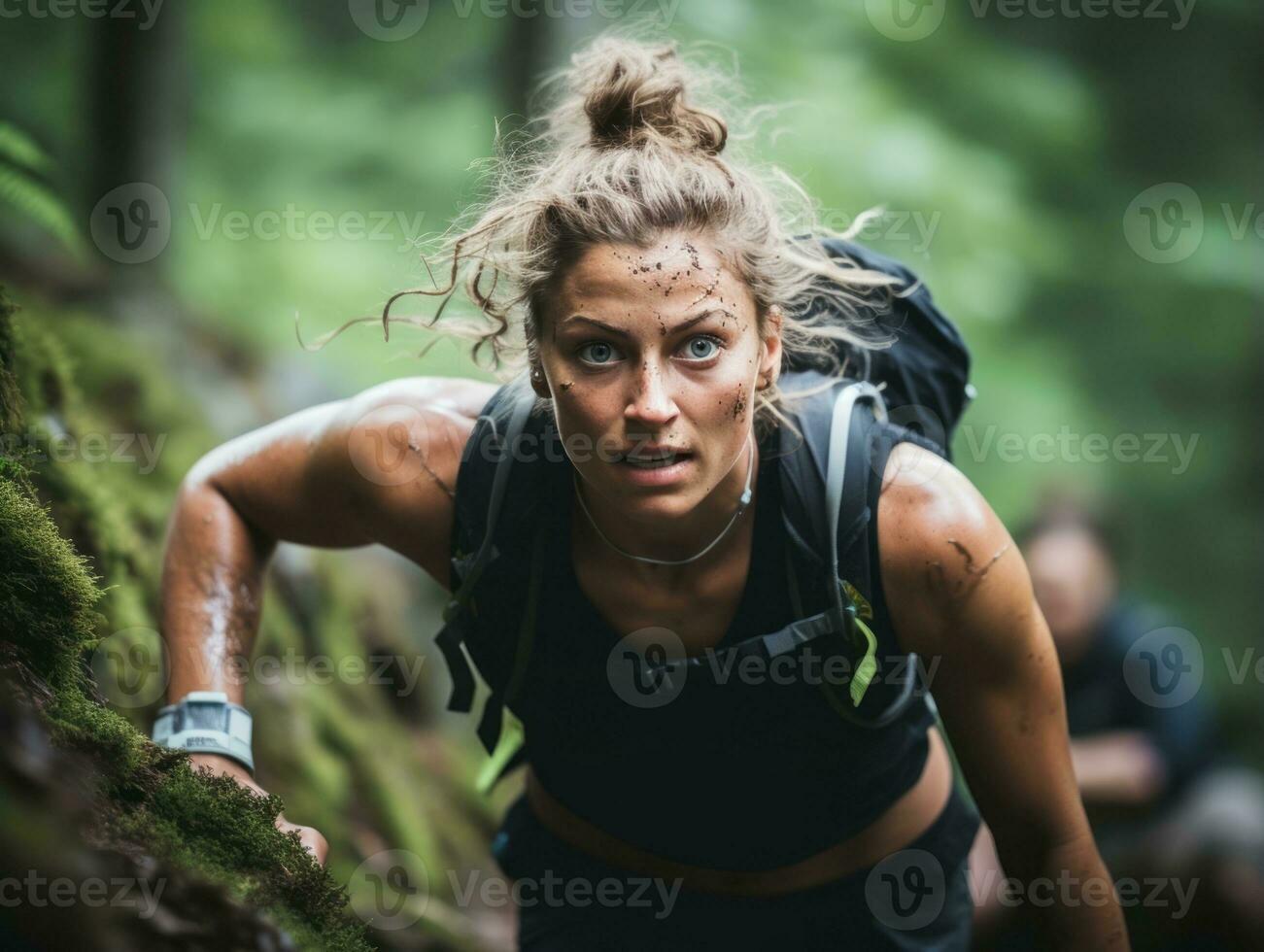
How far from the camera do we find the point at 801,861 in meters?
2.93

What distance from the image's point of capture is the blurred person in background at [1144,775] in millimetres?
5531

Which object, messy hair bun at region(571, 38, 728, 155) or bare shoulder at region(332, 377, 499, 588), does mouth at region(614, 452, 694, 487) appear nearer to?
bare shoulder at region(332, 377, 499, 588)

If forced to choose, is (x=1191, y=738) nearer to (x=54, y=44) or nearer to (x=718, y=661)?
(x=718, y=661)

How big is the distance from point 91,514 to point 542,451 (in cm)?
142

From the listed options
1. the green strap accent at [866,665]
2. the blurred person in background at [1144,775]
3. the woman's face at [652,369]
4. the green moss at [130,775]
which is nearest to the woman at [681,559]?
the woman's face at [652,369]

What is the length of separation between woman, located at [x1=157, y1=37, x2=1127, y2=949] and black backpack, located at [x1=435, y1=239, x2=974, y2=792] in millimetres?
63

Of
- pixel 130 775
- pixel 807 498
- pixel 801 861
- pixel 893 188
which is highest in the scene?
pixel 893 188

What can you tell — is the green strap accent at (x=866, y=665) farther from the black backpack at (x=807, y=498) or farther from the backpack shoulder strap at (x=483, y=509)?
the backpack shoulder strap at (x=483, y=509)

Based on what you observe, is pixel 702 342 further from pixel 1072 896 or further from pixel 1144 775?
pixel 1144 775

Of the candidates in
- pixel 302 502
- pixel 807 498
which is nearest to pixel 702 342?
pixel 807 498

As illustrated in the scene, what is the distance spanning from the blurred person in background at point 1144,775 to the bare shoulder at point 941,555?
3.37 meters

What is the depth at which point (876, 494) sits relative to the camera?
252cm

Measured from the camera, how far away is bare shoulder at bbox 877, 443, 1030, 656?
2500 mm

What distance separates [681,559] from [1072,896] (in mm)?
1188
